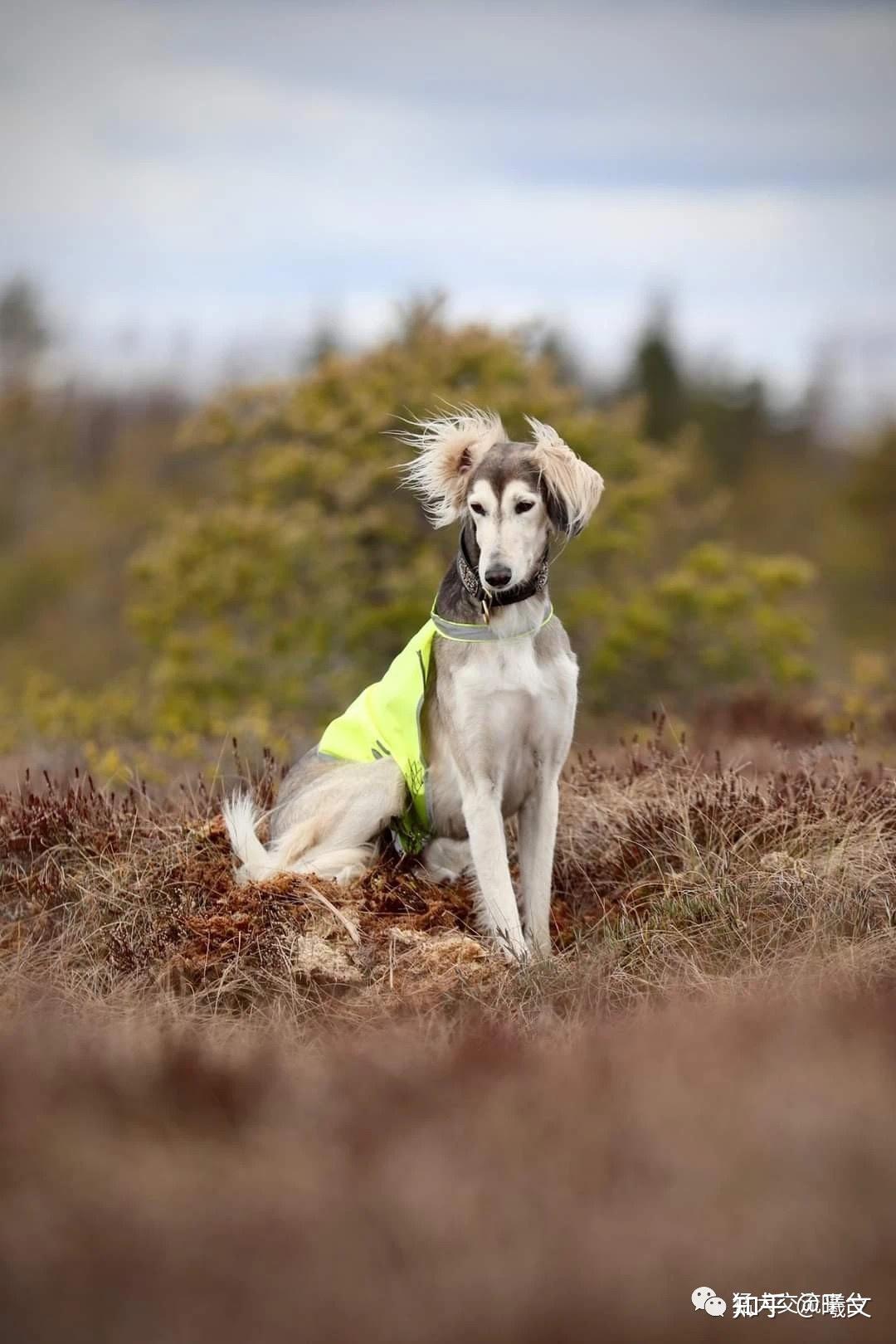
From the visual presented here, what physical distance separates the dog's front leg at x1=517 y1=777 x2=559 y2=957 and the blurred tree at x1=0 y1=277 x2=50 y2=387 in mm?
26601

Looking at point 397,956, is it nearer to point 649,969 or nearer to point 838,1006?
point 649,969

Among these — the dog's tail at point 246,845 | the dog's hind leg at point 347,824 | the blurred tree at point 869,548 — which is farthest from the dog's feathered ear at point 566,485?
the blurred tree at point 869,548

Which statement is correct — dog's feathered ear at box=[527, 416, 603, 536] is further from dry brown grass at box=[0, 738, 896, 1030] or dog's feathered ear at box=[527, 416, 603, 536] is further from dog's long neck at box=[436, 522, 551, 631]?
dry brown grass at box=[0, 738, 896, 1030]

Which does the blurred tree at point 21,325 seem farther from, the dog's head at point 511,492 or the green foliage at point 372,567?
the dog's head at point 511,492

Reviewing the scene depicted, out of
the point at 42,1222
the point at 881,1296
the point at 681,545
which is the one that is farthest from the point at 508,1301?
the point at 681,545

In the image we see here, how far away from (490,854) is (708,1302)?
8.46ft

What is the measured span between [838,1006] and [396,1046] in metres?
1.10

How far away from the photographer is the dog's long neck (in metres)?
4.75

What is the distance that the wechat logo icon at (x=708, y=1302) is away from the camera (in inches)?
87.5

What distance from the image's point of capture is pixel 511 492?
4.58 m

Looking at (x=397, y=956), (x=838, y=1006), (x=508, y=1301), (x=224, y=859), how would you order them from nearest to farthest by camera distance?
1. (x=508, y=1301)
2. (x=838, y=1006)
3. (x=397, y=956)
4. (x=224, y=859)

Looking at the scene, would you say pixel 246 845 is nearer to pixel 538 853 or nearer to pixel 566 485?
pixel 538 853

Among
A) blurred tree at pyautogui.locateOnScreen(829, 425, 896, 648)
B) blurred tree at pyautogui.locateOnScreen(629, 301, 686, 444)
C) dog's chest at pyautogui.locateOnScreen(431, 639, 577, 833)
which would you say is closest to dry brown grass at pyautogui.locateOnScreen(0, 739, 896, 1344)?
dog's chest at pyautogui.locateOnScreen(431, 639, 577, 833)

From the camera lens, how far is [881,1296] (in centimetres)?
223
